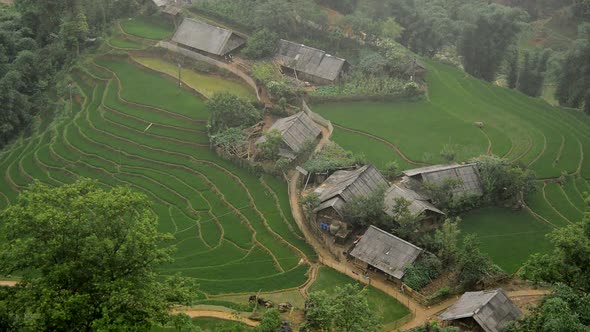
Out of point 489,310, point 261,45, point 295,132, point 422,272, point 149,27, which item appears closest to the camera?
point 489,310

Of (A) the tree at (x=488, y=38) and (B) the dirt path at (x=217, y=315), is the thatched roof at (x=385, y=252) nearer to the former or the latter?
(B) the dirt path at (x=217, y=315)

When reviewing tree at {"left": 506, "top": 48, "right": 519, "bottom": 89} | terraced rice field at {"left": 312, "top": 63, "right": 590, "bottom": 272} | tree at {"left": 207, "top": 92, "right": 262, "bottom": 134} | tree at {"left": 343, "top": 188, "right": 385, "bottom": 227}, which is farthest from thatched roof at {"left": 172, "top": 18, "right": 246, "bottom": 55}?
tree at {"left": 343, "top": 188, "right": 385, "bottom": 227}

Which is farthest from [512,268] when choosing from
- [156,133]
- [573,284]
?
[156,133]

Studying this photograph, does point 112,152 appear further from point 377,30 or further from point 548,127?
point 548,127

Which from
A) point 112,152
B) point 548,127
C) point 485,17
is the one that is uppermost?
point 485,17

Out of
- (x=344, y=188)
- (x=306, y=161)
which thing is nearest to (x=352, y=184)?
(x=344, y=188)

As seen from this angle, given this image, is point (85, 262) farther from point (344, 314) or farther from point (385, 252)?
point (385, 252)

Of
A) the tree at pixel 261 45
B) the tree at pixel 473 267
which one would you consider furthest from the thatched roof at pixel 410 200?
the tree at pixel 261 45
